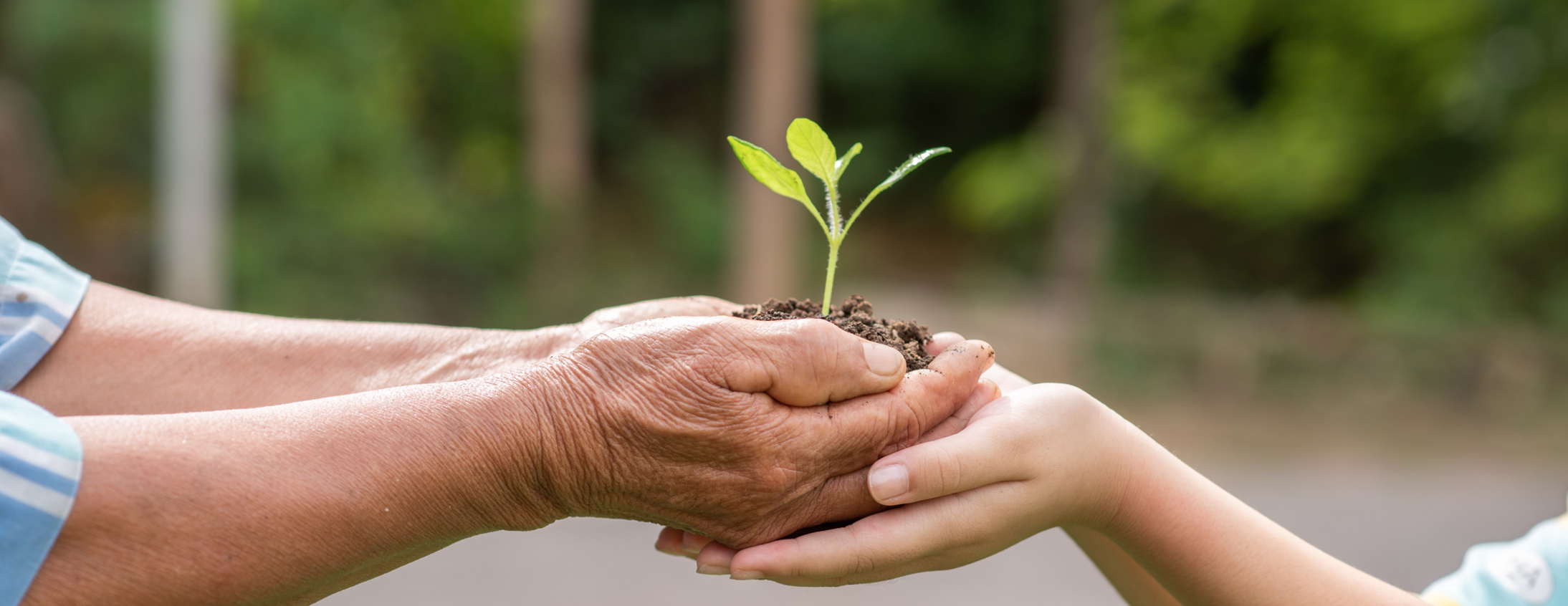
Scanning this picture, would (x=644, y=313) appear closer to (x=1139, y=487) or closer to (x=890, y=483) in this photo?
(x=890, y=483)

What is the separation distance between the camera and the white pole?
27.6ft

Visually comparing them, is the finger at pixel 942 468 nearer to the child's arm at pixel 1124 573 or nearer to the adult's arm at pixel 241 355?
the child's arm at pixel 1124 573

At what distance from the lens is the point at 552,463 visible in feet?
5.17

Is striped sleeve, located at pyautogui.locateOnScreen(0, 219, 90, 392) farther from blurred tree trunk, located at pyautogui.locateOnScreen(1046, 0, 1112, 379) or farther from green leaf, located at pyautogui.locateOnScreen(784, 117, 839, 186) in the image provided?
blurred tree trunk, located at pyautogui.locateOnScreen(1046, 0, 1112, 379)

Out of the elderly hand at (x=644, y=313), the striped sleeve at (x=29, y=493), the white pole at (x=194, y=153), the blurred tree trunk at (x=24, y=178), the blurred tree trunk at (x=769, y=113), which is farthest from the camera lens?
the blurred tree trunk at (x=769, y=113)

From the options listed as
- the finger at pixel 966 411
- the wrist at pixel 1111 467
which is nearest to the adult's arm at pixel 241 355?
the finger at pixel 966 411

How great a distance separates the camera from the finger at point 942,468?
5.34ft

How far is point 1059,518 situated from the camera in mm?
1790

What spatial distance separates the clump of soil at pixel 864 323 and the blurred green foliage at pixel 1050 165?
27.9ft

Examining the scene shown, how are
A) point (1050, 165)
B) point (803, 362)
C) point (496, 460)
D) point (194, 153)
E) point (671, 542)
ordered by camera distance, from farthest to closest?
Result: point (1050, 165) < point (194, 153) < point (671, 542) < point (803, 362) < point (496, 460)

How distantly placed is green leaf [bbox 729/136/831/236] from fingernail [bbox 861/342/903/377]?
0.30 meters

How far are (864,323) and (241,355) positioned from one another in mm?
1201

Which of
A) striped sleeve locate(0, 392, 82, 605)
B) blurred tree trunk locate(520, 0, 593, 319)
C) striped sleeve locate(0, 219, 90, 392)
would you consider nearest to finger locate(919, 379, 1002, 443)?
striped sleeve locate(0, 392, 82, 605)

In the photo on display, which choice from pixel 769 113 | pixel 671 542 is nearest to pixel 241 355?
pixel 671 542
